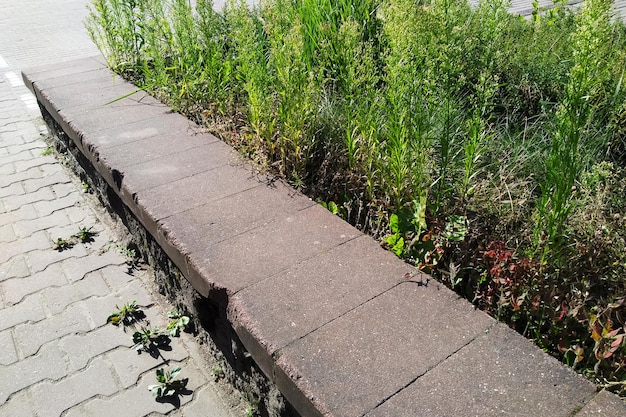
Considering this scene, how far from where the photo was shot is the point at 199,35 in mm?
4465

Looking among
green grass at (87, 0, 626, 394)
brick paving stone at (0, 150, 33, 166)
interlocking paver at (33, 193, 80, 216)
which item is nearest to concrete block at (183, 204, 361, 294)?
green grass at (87, 0, 626, 394)

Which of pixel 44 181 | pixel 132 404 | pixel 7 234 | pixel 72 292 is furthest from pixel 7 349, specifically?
pixel 44 181

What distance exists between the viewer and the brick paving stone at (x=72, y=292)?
3.15m

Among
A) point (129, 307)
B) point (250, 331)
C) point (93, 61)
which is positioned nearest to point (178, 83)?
point (93, 61)

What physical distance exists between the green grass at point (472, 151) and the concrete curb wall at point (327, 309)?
19 centimetres

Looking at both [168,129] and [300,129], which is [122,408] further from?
[168,129]

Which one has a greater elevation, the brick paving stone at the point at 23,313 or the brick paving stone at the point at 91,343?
the brick paving stone at the point at 23,313

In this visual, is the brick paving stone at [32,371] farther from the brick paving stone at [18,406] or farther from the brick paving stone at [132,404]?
the brick paving stone at [132,404]

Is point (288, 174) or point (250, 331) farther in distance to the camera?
point (288, 174)

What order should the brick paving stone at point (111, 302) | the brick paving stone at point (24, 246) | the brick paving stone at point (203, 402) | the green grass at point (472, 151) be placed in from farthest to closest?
the brick paving stone at point (24, 246), the brick paving stone at point (111, 302), the brick paving stone at point (203, 402), the green grass at point (472, 151)

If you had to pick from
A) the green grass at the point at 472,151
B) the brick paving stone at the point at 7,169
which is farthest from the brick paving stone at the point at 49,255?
the brick paving stone at the point at 7,169

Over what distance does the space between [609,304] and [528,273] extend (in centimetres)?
32

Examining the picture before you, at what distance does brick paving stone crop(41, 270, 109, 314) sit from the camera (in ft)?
10.3

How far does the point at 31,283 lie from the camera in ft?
10.9
